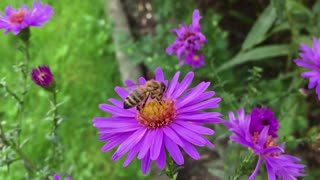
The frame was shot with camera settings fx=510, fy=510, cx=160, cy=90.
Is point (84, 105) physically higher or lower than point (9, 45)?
lower

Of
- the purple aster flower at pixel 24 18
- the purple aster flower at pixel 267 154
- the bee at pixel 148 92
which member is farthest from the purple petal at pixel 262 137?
the purple aster flower at pixel 24 18

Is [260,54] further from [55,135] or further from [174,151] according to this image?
[174,151]

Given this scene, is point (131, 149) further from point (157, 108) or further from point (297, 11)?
point (297, 11)

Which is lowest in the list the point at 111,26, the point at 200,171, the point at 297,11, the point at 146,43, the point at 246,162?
the point at 246,162

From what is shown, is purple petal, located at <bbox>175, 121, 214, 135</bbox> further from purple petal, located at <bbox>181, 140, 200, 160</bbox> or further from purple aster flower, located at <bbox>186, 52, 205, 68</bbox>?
purple aster flower, located at <bbox>186, 52, 205, 68</bbox>

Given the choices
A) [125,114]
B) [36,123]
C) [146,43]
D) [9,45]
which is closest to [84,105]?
[36,123]

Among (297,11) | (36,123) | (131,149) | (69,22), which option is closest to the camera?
(131,149)

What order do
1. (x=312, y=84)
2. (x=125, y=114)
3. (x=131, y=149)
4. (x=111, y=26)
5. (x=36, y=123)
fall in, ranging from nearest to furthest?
(x=131, y=149) → (x=125, y=114) → (x=312, y=84) → (x=36, y=123) → (x=111, y=26)

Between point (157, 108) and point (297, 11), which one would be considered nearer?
point (157, 108)
